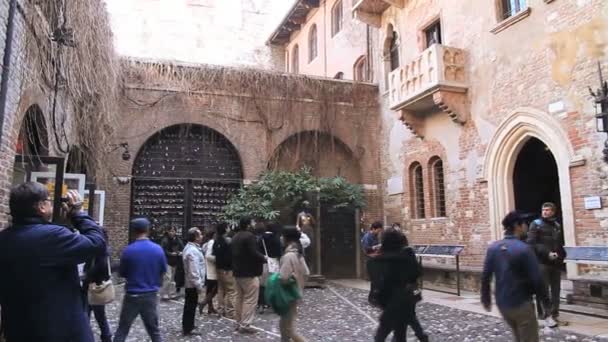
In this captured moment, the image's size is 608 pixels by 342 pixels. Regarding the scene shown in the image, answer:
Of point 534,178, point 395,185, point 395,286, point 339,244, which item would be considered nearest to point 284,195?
point 339,244

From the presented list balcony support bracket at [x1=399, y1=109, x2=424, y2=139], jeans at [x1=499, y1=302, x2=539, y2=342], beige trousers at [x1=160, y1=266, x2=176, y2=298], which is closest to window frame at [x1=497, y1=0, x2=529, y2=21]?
balcony support bracket at [x1=399, y1=109, x2=424, y2=139]

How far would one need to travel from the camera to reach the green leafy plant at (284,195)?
1465cm

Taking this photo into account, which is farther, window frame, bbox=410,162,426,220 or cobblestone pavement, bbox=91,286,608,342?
window frame, bbox=410,162,426,220

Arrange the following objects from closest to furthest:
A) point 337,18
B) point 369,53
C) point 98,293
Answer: point 98,293
point 369,53
point 337,18

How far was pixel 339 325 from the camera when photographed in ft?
27.1

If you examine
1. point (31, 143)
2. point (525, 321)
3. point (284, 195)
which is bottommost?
point (525, 321)

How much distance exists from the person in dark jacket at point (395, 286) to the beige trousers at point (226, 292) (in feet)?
13.3

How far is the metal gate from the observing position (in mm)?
15727

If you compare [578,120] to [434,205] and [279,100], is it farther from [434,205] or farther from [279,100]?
[279,100]

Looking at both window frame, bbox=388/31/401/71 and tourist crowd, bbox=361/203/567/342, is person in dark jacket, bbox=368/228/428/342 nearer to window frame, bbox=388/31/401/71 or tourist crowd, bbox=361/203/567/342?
tourist crowd, bbox=361/203/567/342

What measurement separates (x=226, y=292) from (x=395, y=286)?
14.9 feet

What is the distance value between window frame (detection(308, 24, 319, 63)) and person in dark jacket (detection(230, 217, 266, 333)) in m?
17.9

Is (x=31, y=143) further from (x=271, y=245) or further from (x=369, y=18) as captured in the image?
(x=369, y=18)

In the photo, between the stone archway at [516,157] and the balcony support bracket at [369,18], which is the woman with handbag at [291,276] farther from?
the balcony support bracket at [369,18]
